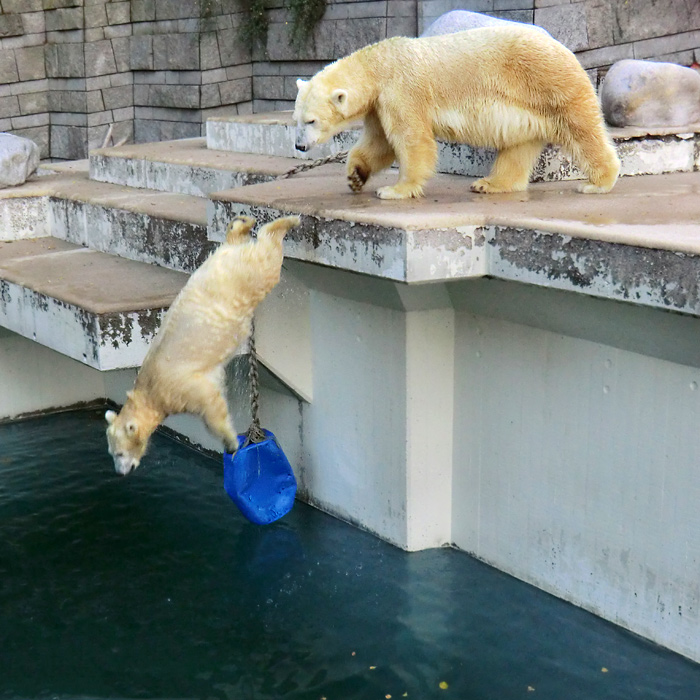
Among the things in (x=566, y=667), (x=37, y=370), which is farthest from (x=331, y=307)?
(x=37, y=370)

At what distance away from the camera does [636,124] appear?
16.9ft

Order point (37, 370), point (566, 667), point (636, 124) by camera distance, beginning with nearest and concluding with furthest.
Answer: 1. point (566, 667)
2. point (636, 124)
3. point (37, 370)

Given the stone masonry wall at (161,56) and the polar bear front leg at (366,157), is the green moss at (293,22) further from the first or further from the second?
the polar bear front leg at (366,157)

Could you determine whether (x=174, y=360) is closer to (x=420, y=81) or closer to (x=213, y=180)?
(x=420, y=81)

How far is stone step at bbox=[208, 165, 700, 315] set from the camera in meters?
3.04

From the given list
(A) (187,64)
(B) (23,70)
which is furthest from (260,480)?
(B) (23,70)

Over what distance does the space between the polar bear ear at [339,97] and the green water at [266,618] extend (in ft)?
6.47

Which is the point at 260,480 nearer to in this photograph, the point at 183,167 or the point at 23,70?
the point at 183,167

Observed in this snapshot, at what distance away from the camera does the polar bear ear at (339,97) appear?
12.8ft

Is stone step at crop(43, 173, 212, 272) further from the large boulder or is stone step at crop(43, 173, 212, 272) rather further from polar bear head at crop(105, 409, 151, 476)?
the large boulder

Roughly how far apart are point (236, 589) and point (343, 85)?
84.6 inches

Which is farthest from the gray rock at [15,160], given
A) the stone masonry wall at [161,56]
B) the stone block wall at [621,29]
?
the stone block wall at [621,29]

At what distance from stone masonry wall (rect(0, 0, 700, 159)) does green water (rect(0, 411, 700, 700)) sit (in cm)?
495

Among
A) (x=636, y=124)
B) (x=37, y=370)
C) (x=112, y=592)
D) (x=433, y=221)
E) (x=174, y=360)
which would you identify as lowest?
(x=112, y=592)
